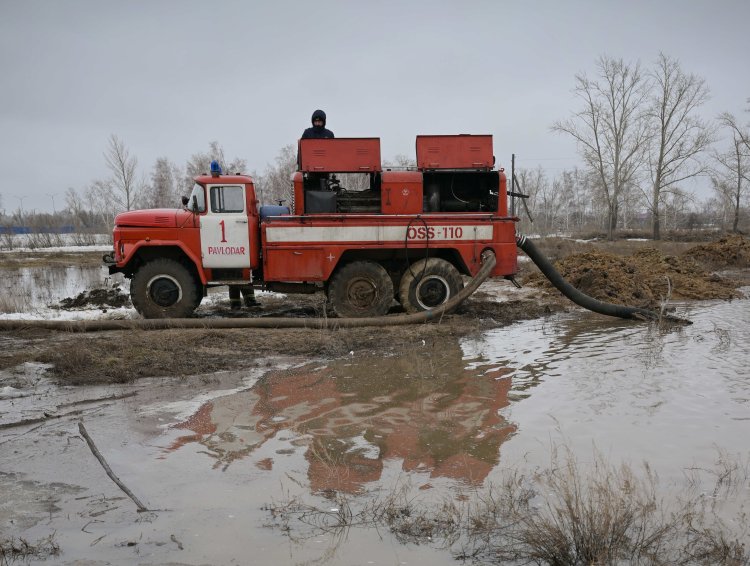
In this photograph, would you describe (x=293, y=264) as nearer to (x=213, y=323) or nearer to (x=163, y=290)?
(x=213, y=323)

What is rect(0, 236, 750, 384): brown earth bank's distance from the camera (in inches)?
287

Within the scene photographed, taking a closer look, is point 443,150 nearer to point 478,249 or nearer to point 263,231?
point 478,249

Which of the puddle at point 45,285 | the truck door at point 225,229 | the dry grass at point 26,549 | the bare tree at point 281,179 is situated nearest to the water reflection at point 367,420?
the dry grass at point 26,549

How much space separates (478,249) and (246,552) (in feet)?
27.6

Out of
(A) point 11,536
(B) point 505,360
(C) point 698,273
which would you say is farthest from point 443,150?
(C) point 698,273

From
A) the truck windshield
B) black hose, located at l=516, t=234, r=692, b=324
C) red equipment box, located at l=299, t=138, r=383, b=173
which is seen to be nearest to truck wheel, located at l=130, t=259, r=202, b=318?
the truck windshield

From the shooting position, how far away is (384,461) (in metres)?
4.61

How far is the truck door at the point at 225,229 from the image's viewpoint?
416 inches

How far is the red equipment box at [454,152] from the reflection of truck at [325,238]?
2cm

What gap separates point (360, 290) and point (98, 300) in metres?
6.65

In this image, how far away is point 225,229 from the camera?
1059 centimetres

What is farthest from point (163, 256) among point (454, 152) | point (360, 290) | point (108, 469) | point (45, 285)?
point (45, 285)

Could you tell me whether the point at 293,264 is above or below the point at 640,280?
above

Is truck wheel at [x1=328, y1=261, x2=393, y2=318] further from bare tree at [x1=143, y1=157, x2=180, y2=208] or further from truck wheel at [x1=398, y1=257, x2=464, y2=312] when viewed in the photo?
bare tree at [x1=143, y1=157, x2=180, y2=208]
